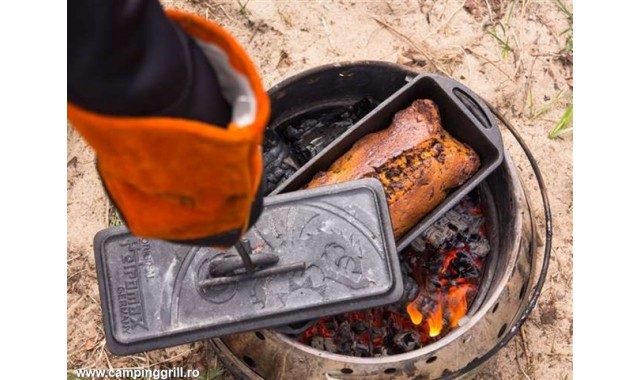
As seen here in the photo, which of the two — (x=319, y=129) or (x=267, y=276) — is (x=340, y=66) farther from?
(x=267, y=276)

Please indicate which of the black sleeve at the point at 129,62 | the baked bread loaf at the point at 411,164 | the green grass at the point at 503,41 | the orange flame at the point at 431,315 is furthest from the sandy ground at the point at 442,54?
the black sleeve at the point at 129,62

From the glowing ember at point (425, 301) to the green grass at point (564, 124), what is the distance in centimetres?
71

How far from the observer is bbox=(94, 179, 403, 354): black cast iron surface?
187cm

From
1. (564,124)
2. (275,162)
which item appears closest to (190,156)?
(275,162)

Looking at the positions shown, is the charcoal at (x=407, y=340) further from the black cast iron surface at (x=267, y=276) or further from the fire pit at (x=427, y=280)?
the black cast iron surface at (x=267, y=276)

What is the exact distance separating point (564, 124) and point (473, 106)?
0.82 m

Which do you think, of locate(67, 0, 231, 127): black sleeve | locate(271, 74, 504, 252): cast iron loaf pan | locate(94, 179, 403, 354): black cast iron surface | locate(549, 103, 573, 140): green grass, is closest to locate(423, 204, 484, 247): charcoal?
locate(271, 74, 504, 252): cast iron loaf pan

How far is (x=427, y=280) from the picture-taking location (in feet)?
7.73

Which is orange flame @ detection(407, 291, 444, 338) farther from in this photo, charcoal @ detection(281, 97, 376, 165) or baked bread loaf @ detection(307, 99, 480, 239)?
charcoal @ detection(281, 97, 376, 165)

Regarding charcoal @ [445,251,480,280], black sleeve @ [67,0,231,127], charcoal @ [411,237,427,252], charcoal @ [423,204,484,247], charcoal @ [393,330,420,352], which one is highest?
black sleeve @ [67,0,231,127]

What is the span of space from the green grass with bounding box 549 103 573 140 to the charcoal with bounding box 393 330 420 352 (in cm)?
110

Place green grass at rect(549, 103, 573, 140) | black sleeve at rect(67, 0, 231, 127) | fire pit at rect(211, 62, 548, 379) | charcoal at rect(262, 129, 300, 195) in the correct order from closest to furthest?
black sleeve at rect(67, 0, 231, 127), fire pit at rect(211, 62, 548, 379), charcoal at rect(262, 129, 300, 195), green grass at rect(549, 103, 573, 140)

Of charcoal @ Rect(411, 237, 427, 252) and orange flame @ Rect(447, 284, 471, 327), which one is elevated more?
charcoal @ Rect(411, 237, 427, 252)

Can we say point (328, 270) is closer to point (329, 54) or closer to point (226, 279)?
point (226, 279)
